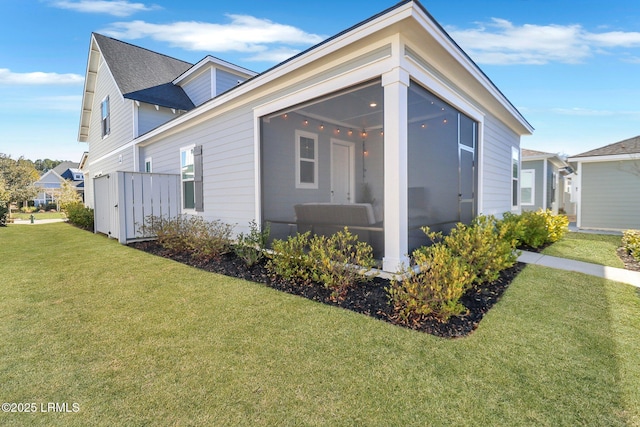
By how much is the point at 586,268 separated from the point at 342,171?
5.86 m

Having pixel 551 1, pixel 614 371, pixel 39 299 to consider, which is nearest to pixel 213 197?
pixel 39 299

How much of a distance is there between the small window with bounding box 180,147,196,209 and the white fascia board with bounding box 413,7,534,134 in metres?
6.20

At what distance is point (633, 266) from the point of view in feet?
16.8

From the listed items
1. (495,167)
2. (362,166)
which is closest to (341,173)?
(362,166)

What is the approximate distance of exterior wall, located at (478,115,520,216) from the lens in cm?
660

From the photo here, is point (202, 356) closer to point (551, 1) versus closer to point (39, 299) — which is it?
point (39, 299)

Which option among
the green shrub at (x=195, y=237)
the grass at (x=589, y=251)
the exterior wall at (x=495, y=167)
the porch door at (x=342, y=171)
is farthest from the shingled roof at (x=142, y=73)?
the grass at (x=589, y=251)

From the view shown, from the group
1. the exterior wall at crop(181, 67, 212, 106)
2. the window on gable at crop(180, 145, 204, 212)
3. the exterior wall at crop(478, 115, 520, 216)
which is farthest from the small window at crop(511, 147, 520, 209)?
the exterior wall at crop(181, 67, 212, 106)

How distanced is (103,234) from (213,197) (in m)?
4.79

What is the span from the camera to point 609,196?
10281 mm

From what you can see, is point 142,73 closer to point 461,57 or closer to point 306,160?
point 306,160

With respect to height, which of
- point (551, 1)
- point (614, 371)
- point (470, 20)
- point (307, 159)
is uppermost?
point (551, 1)

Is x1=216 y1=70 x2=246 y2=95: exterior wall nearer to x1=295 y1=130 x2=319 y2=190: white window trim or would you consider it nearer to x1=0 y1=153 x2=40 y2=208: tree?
x1=295 y1=130 x2=319 y2=190: white window trim

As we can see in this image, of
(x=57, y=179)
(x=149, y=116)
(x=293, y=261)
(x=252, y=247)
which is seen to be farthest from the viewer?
(x=57, y=179)
